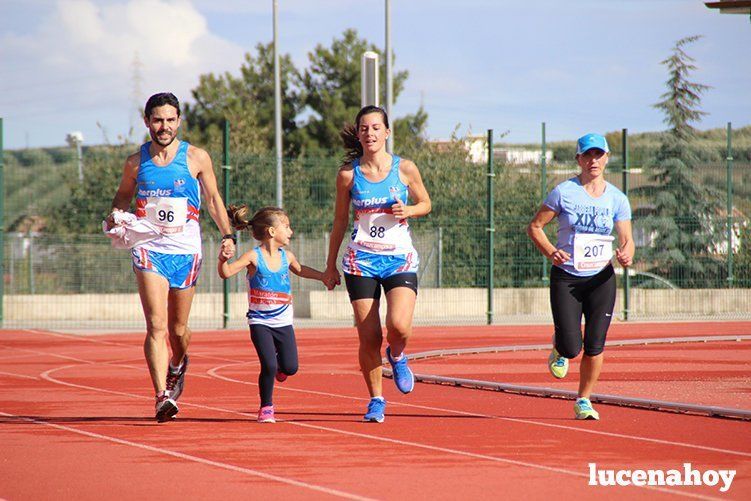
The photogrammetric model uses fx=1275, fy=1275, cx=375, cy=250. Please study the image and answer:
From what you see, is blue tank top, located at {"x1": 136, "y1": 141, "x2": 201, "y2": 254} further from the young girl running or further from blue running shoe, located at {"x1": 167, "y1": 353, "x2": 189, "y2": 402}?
blue running shoe, located at {"x1": 167, "y1": 353, "x2": 189, "y2": 402}

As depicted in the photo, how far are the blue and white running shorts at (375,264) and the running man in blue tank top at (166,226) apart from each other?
91cm

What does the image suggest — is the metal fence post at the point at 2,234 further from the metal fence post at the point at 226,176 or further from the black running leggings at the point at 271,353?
the black running leggings at the point at 271,353

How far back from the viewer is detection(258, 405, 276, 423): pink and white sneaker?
9227mm

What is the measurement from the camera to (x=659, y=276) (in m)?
24.5

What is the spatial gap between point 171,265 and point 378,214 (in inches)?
62.6

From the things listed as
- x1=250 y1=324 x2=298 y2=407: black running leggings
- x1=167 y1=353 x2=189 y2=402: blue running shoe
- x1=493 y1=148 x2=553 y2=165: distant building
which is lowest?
x1=167 y1=353 x2=189 y2=402: blue running shoe

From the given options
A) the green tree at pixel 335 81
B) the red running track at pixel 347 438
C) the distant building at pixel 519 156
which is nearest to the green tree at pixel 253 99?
the green tree at pixel 335 81

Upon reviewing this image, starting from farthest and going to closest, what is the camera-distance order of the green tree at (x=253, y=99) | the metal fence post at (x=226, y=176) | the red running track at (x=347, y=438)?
the green tree at (x=253, y=99)
the metal fence post at (x=226, y=176)
the red running track at (x=347, y=438)

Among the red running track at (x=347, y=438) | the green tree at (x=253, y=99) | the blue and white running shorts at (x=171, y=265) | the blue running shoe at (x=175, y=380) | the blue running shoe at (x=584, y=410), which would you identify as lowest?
the red running track at (x=347, y=438)

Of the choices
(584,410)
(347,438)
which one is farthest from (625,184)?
(347,438)

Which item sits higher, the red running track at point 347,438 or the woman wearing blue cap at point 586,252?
the woman wearing blue cap at point 586,252

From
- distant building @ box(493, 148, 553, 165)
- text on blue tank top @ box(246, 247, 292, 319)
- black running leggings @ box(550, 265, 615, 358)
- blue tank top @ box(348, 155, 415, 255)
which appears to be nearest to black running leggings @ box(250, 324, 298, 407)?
text on blue tank top @ box(246, 247, 292, 319)

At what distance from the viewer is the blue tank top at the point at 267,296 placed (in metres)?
9.43

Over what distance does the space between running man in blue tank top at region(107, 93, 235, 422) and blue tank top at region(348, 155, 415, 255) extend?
0.98 meters
